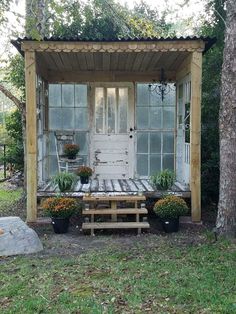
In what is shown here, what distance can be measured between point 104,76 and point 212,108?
2.27 meters

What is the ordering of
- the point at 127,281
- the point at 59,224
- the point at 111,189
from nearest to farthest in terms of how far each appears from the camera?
the point at 127,281 → the point at 59,224 → the point at 111,189

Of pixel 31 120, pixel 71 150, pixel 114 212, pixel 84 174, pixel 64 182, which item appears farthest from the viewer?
pixel 71 150

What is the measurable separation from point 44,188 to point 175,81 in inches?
135

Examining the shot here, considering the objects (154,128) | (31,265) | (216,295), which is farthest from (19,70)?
(216,295)

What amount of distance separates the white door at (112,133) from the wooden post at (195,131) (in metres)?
2.36

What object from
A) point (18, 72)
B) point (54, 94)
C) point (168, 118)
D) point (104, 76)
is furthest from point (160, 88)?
point (18, 72)

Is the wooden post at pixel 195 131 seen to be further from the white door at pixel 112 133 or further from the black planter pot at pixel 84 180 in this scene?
the white door at pixel 112 133

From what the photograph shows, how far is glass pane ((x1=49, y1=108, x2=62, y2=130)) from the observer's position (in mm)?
8148

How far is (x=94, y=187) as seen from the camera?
6668 millimetres

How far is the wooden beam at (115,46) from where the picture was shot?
231 inches

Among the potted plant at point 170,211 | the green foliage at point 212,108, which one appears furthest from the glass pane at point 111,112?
the potted plant at point 170,211

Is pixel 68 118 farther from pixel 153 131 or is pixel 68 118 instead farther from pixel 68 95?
pixel 153 131

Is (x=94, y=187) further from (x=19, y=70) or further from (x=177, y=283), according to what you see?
(x=19, y=70)

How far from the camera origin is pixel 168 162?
324 inches
